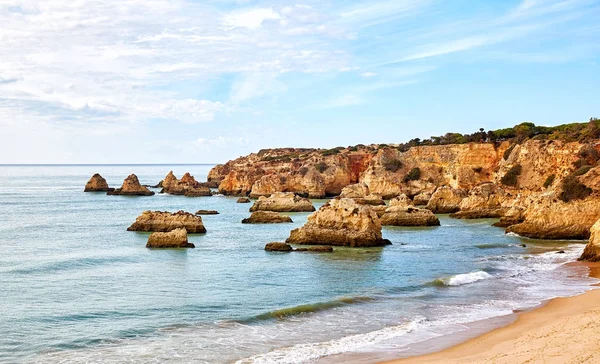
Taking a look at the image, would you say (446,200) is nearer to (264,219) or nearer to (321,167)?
(264,219)

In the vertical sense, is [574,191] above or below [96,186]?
below

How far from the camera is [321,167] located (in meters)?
94.4

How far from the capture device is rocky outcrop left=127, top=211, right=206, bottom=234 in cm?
4587

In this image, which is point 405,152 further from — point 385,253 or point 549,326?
point 549,326

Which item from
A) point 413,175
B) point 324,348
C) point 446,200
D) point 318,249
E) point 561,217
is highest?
point 413,175

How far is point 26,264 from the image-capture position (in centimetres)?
3266

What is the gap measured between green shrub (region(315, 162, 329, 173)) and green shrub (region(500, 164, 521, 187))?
108 feet

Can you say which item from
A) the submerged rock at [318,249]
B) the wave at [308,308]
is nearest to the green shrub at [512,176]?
the submerged rock at [318,249]

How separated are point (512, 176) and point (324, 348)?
53149 millimetres

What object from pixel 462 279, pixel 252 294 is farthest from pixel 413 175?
pixel 252 294

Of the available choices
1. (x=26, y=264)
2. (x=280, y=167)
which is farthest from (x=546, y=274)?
(x=280, y=167)

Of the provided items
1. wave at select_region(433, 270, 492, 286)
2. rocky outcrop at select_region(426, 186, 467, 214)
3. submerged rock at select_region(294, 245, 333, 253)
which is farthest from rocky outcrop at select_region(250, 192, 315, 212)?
wave at select_region(433, 270, 492, 286)

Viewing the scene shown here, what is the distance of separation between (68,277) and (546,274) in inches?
852

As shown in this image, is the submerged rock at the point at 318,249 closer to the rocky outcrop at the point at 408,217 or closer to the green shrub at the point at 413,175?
the rocky outcrop at the point at 408,217
